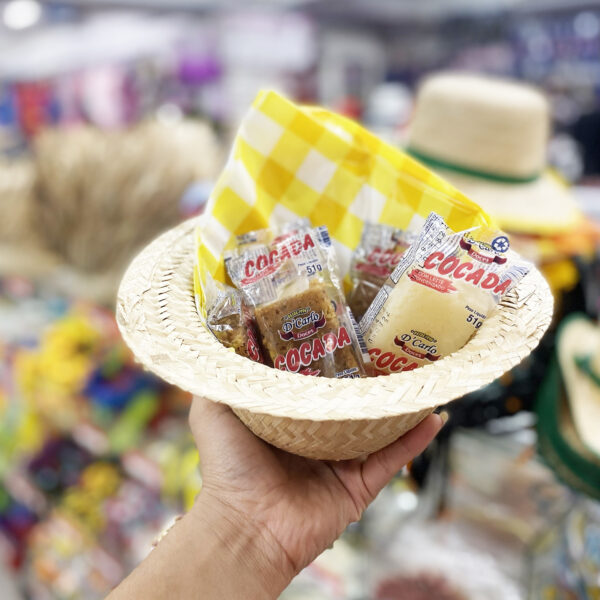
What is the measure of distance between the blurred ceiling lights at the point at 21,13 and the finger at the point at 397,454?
128 inches

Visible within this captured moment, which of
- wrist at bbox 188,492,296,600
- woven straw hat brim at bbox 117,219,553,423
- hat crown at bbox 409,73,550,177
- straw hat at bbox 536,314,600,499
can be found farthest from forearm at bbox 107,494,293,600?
hat crown at bbox 409,73,550,177

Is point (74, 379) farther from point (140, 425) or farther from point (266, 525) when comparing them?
point (266, 525)

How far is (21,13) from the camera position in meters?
3.05

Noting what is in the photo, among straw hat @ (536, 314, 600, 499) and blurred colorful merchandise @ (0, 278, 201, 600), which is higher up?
straw hat @ (536, 314, 600, 499)

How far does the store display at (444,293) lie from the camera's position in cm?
73

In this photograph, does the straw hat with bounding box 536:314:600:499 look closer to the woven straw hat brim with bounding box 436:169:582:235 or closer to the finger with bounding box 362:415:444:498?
the woven straw hat brim with bounding box 436:169:582:235

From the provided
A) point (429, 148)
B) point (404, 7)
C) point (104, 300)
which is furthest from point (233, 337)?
point (404, 7)

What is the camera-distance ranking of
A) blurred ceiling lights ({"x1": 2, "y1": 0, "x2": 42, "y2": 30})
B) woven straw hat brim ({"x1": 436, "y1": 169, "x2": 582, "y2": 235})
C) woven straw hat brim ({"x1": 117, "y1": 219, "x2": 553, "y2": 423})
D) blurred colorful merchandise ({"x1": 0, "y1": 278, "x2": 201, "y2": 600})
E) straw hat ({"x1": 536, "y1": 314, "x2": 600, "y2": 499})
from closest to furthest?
woven straw hat brim ({"x1": 117, "y1": 219, "x2": 553, "y2": 423}), straw hat ({"x1": 536, "y1": 314, "x2": 600, "y2": 499}), woven straw hat brim ({"x1": 436, "y1": 169, "x2": 582, "y2": 235}), blurred colorful merchandise ({"x1": 0, "y1": 278, "x2": 201, "y2": 600}), blurred ceiling lights ({"x1": 2, "y1": 0, "x2": 42, "y2": 30})

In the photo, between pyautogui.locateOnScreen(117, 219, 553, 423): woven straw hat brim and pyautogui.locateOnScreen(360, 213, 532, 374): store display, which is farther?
pyautogui.locateOnScreen(360, 213, 532, 374): store display

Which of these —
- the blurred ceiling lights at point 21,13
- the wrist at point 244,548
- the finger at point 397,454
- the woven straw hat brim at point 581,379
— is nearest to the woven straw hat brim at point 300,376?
the finger at point 397,454

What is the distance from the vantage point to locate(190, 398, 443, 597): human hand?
782 millimetres

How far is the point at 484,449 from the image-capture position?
151cm

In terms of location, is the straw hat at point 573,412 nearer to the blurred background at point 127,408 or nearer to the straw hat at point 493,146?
the blurred background at point 127,408

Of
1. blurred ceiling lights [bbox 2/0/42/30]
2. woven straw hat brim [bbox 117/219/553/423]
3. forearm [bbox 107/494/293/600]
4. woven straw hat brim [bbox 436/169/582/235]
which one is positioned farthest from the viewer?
blurred ceiling lights [bbox 2/0/42/30]
